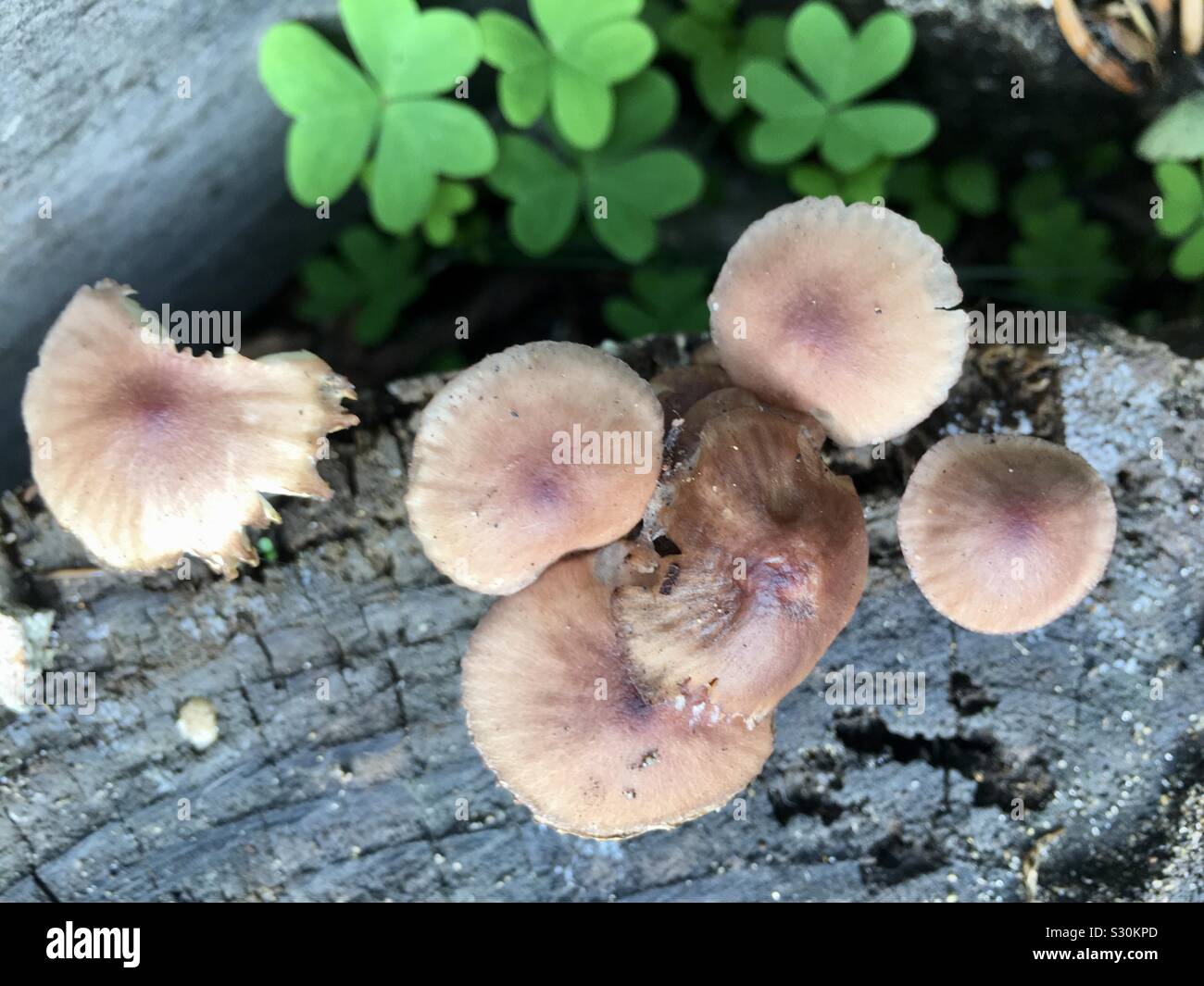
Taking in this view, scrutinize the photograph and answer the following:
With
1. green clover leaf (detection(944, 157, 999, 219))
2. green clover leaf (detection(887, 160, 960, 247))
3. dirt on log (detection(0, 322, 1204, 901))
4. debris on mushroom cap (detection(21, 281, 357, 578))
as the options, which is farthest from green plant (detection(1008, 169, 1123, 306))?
debris on mushroom cap (detection(21, 281, 357, 578))

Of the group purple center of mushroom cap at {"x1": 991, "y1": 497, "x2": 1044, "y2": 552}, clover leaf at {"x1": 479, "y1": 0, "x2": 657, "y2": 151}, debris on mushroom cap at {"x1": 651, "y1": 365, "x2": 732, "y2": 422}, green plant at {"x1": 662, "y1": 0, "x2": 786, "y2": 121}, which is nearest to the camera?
purple center of mushroom cap at {"x1": 991, "y1": 497, "x2": 1044, "y2": 552}

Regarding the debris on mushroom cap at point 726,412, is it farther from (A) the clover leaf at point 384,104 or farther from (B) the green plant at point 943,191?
(B) the green plant at point 943,191

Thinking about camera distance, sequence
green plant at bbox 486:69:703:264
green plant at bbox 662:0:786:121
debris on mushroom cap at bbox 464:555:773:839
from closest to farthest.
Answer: debris on mushroom cap at bbox 464:555:773:839
green plant at bbox 486:69:703:264
green plant at bbox 662:0:786:121

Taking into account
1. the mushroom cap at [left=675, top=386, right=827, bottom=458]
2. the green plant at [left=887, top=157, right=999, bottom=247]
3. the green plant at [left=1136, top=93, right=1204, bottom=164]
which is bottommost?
the mushroom cap at [left=675, top=386, right=827, bottom=458]

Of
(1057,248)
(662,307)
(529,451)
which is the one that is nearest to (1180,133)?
(1057,248)

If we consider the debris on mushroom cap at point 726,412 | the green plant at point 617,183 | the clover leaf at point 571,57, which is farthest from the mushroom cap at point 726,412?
the clover leaf at point 571,57

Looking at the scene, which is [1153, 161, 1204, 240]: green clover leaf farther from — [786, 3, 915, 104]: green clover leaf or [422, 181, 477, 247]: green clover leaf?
[422, 181, 477, 247]: green clover leaf

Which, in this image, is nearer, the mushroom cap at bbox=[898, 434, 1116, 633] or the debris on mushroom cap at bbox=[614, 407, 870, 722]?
the debris on mushroom cap at bbox=[614, 407, 870, 722]
